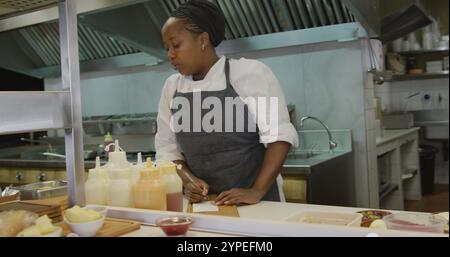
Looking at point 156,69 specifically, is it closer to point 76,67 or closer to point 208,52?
point 208,52

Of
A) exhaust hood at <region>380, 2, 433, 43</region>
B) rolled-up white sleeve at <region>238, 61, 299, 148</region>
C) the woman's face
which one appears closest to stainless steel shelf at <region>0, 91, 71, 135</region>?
the woman's face

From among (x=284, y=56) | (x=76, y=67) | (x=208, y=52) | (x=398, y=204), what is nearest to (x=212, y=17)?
(x=208, y=52)

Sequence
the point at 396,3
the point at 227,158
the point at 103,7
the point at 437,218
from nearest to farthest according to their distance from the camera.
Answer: the point at 437,218 < the point at 227,158 < the point at 103,7 < the point at 396,3

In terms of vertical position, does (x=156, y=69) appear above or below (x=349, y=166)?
above

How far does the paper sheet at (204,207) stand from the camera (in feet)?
4.65

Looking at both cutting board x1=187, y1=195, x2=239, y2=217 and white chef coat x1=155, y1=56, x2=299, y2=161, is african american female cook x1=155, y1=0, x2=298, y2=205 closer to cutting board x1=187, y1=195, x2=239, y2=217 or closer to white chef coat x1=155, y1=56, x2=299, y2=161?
white chef coat x1=155, y1=56, x2=299, y2=161

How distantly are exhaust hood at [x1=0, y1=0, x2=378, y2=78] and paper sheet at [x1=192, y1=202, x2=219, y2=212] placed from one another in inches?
44.3

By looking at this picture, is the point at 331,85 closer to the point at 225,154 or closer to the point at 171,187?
the point at 225,154

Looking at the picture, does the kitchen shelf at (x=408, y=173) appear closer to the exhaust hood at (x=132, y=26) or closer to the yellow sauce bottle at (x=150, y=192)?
the exhaust hood at (x=132, y=26)

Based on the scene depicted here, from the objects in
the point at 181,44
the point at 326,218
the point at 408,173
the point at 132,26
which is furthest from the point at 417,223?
the point at 408,173

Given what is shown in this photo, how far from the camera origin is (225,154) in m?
1.76

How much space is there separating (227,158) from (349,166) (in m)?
1.74

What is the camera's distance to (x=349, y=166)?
324 centimetres

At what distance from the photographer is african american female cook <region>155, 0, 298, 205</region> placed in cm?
163
